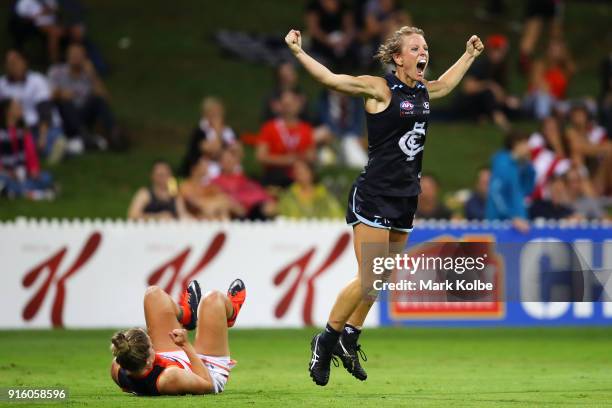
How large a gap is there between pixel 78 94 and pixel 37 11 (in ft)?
7.77

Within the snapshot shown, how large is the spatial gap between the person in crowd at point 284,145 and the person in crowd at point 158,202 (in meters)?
2.44

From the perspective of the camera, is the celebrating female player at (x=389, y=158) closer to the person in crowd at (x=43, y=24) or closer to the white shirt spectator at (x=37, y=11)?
the person in crowd at (x=43, y=24)

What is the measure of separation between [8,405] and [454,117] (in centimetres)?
1604

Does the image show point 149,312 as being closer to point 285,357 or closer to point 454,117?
point 285,357

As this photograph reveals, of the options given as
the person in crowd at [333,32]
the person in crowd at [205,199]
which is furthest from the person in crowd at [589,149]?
the person in crowd at [205,199]

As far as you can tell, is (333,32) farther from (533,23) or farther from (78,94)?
(533,23)

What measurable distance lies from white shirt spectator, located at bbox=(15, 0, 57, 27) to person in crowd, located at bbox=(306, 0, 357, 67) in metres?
4.58

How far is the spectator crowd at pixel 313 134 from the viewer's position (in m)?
18.4

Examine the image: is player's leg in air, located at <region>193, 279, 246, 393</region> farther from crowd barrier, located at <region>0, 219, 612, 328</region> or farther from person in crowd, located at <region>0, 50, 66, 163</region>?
person in crowd, located at <region>0, 50, 66, 163</region>

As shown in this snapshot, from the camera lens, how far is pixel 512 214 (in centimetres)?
1766

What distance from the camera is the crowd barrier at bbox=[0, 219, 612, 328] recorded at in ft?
55.4

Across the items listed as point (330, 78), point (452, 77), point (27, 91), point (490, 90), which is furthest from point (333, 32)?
point (330, 78)

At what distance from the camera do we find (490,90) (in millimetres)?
23797

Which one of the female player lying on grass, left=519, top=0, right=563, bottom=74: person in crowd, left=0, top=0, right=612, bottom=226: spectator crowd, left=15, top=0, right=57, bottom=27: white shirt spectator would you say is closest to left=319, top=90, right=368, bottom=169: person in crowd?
left=0, top=0, right=612, bottom=226: spectator crowd
